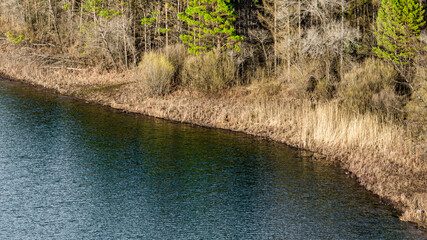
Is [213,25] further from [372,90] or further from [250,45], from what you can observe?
[372,90]

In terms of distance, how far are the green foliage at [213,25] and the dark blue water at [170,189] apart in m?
12.0

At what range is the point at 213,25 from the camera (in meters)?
32.7

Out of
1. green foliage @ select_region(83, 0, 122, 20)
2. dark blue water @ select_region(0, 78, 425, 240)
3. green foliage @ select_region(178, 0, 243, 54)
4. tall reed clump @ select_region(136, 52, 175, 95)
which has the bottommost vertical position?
dark blue water @ select_region(0, 78, 425, 240)

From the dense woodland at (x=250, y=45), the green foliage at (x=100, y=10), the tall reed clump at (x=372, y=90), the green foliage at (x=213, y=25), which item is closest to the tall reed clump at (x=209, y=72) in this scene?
the dense woodland at (x=250, y=45)

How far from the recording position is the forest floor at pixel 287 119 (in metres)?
14.0

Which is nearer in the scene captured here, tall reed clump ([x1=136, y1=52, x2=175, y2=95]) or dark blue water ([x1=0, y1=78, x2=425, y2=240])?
dark blue water ([x1=0, y1=78, x2=425, y2=240])

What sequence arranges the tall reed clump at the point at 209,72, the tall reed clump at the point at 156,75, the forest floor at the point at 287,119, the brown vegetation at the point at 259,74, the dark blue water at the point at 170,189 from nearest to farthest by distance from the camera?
1. the dark blue water at the point at 170,189
2. the forest floor at the point at 287,119
3. the brown vegetation at the point at 259,74
4. the tall reed clump at the point at 156,75
5. the tall reed clump at the point at 209,72

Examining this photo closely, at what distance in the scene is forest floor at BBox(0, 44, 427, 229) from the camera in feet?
46.0

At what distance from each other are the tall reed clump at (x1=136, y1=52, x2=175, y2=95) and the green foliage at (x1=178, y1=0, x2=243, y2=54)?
12.7 feet

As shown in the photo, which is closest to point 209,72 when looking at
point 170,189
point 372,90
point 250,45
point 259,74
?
point 259,74

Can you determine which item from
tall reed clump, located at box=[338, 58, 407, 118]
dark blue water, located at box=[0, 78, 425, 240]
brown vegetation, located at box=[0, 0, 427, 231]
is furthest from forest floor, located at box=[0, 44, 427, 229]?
tall reed clump, located at box=[338, 58, 407, 118]

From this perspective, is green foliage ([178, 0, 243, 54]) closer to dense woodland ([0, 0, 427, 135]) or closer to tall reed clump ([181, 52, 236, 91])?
dense woodland ([0, 0, 427, 135])

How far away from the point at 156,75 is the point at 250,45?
10465 millimetres

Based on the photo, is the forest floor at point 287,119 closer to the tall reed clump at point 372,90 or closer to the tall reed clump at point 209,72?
the tall reed clump at point 209,72
